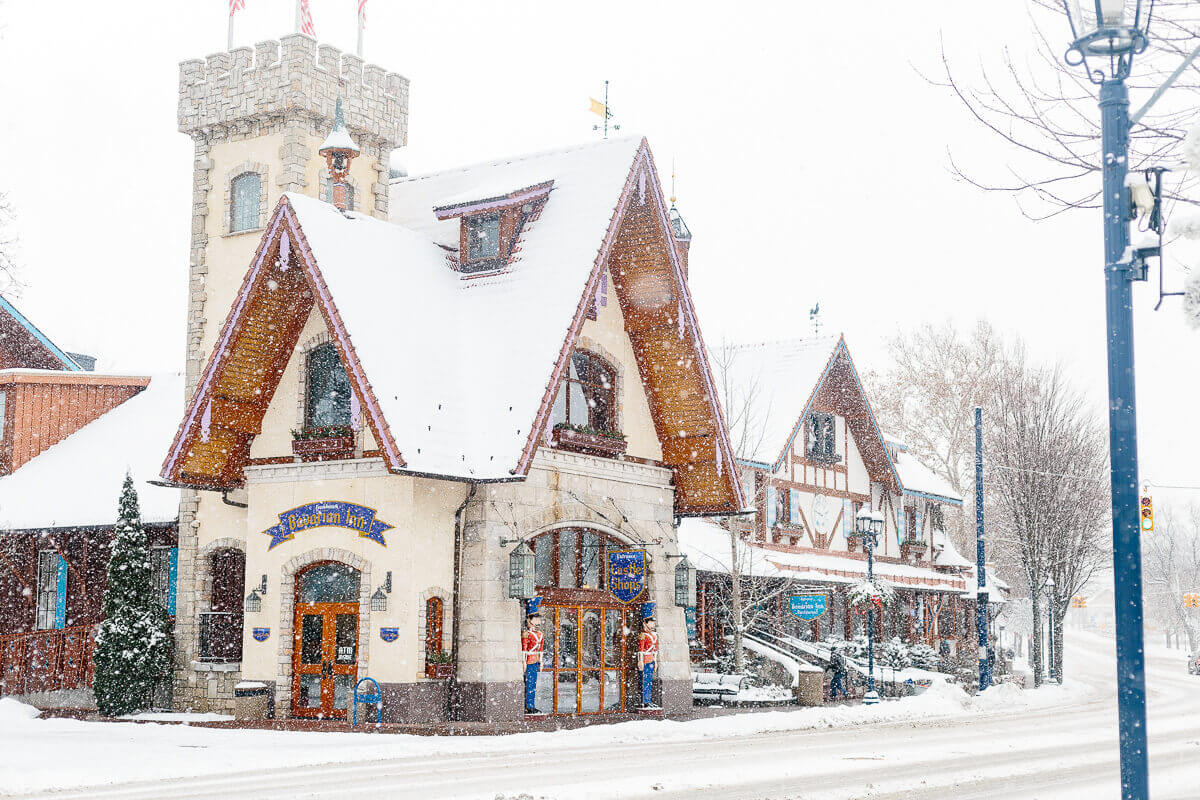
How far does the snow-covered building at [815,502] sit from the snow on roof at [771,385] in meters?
0.04

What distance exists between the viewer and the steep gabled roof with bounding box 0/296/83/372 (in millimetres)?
33688

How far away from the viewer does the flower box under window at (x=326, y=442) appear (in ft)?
75.1

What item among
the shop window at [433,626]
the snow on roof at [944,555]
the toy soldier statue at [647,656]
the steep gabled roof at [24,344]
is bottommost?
the toy soldier statue at [647,656]

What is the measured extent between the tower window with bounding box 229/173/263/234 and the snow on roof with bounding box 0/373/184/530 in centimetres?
537

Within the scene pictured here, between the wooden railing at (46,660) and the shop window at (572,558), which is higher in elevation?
the shop window at (572,558)

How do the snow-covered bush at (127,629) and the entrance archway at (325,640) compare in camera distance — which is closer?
the entrance archway at (325,640)

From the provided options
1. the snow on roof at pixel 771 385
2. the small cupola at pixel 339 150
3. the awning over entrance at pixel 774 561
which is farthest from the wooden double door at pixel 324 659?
the snow on roof at pixel 771 385

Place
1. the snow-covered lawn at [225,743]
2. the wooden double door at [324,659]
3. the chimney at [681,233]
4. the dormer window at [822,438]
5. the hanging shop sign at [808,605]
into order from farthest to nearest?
the dormer window at [822,438], the chimney at [681,233], the hanging shop sign at [808,605], the wooden double door at [324,659], the snow-covered lawn at [225,743]

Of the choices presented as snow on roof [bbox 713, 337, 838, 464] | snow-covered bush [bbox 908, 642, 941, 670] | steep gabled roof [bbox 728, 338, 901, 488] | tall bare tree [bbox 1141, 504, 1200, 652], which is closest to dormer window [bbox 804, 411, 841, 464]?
steep gabled roof [bbox 728, 338, 901, 488]

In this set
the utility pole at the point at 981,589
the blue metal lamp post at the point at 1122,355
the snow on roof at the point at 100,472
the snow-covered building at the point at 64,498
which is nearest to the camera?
the blue metal lamp post at the point at 1122,355

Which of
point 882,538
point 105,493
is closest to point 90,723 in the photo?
point 105,493

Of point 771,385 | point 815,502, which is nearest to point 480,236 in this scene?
point 771,385

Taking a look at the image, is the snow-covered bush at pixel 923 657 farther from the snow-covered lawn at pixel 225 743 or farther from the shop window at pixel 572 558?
the shop window at pixel 572 558

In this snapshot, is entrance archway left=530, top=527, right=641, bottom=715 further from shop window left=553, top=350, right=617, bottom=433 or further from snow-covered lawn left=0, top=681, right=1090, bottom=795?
snow-covered lawn left=0, top=681, right=1090, bottom=795
